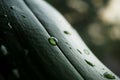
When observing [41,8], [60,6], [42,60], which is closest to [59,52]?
[42,60]

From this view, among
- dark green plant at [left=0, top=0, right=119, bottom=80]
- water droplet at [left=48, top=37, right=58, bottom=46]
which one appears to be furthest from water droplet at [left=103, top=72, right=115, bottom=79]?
water droplet at [left=48, top=37, right=58, bottom=46]

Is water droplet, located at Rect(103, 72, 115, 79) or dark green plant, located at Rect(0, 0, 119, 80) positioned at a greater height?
dark green plant, located at Rect(0, 0, 119, 80)

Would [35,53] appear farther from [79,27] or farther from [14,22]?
[79,27]

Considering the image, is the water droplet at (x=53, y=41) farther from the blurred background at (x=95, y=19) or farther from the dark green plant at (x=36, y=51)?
the blurred background at (x=95, y=19)

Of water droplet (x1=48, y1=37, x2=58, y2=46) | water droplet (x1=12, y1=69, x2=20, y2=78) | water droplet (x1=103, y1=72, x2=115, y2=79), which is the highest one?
water droplet (x1=48, y1=37, x2=58, y2=46)

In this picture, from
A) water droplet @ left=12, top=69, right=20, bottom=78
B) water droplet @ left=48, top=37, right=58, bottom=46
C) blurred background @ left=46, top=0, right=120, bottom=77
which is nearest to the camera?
water droplet @ left=12, top=69, right=20, bottom=78

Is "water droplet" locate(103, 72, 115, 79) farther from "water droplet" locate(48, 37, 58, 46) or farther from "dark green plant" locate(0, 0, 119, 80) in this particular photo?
"water droplet" locate(48, 37, 58, 46)

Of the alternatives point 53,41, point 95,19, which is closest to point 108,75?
point 53,41

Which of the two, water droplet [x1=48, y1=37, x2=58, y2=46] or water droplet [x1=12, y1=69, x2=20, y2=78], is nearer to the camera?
water droplet [x1=12, y1=69, x2=20, y2=78]

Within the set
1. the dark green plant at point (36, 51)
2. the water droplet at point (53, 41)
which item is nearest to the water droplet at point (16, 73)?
the dark green plant at point (36, 51)

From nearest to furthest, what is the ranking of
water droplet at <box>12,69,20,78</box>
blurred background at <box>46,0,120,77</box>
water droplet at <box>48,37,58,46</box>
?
water droplet at <box>12,69,20,78</box> → water droplet at <box>48,37,58,46</box> → blurred background at <box>46,0,120,77</box>
